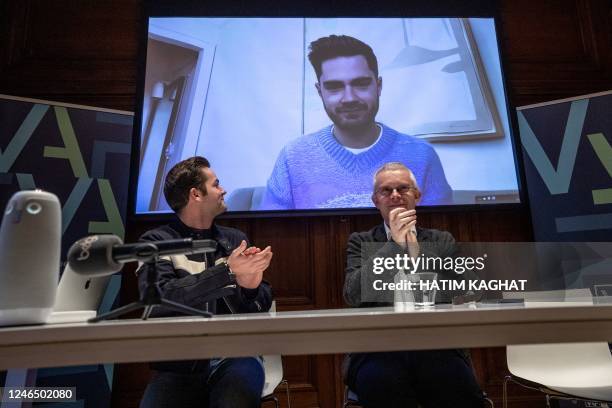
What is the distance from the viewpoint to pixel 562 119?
274cm

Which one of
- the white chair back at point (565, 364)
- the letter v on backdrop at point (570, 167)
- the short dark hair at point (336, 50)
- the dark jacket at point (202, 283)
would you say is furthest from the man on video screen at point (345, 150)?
the white chair back at point (565, 364)

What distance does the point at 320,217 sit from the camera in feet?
8.83

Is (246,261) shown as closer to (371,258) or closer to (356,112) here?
(371,258)

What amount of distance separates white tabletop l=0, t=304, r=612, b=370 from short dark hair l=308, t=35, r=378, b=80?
2306 mm

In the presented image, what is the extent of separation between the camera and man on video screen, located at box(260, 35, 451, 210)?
2.65 meters

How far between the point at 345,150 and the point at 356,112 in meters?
0.26

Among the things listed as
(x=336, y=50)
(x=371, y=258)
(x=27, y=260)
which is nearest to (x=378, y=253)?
(x=371, y=258)

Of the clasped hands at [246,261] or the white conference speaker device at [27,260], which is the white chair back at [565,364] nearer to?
the clasped hands at [246,261]

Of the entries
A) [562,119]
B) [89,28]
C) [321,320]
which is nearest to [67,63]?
[89,28]

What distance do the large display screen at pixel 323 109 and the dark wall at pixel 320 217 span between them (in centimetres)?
16

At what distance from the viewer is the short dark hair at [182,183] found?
1780 mm

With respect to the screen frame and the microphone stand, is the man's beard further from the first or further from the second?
the microphone stand

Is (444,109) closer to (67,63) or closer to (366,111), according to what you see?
(366,111)

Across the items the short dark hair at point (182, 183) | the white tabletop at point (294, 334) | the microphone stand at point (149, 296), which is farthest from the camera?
the short dark hair at point (182, 183)
